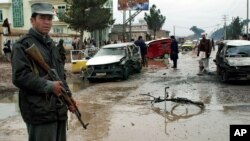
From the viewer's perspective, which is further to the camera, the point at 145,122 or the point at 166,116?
the point at 166,116

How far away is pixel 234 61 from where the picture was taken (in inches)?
616

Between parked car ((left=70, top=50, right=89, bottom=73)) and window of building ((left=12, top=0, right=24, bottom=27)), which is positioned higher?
window of building ((left=12, top=0, right=24, bottom=27))

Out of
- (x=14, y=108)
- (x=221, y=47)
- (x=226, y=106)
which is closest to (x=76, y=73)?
(x=221, y=47)

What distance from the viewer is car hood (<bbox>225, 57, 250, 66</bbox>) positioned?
15328 millimetres

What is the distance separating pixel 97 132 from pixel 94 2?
97.8 feet

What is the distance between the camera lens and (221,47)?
1816 cm

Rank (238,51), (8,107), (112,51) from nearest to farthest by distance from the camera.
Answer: (8,107), (238,51), (112,51)

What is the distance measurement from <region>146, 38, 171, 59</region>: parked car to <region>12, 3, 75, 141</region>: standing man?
2946cm

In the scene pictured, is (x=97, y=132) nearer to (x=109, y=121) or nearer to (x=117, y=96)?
(x=109, y=121)

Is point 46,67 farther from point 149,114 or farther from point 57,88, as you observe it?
point 149,114

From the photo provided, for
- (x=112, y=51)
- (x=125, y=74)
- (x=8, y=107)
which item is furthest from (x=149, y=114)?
(x=112, y=51)

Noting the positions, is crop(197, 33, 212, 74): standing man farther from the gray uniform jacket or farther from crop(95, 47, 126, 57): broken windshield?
the gray uniform jacket

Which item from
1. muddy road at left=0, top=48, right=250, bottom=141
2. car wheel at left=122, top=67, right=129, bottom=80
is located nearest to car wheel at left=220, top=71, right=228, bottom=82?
muddy road at left=0, top=48, right=250, bottom=141

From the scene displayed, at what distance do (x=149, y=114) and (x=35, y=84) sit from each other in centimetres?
636
